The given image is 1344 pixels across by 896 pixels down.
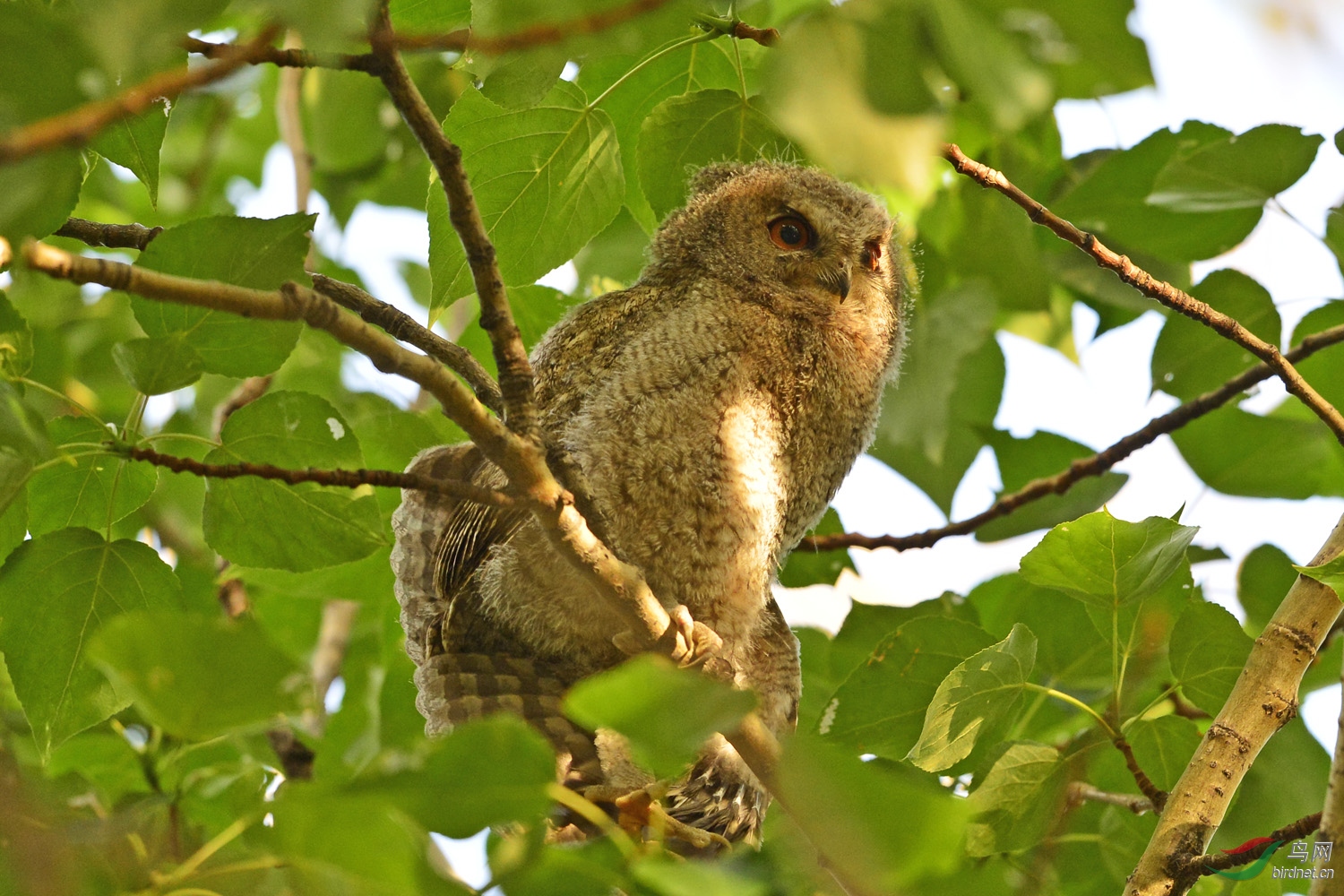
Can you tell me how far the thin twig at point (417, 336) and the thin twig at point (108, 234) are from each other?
0.37 meters

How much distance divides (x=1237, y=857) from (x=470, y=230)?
57.1 inches

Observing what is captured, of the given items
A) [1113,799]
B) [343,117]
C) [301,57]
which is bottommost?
[1113,799]

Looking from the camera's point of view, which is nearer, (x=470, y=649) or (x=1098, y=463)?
(x=470, y=649)

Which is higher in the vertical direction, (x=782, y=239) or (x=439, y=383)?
(x=782, y=239)

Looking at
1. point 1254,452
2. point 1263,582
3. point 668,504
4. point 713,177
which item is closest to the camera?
point 668,504

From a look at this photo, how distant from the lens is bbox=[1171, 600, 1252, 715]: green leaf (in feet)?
6.57

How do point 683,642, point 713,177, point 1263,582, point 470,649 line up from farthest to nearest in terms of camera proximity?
point 713,177 → point 1263,582 → point 470,649 → point 683,642

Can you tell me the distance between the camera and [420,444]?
2695mm

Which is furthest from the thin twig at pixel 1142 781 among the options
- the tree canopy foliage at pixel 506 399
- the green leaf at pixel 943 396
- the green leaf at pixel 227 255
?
the green leaf at pixel 227 255

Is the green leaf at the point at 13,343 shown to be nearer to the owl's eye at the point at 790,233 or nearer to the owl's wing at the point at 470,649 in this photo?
the owl's wing at the point at 470,649

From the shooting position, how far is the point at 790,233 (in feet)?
9.66

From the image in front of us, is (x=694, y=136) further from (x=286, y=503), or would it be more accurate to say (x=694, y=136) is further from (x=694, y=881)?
(x=694, y=881)

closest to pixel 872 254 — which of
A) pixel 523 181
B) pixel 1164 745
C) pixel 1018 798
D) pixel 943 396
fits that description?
pixel 943 396

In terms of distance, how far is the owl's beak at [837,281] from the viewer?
2.79 meters
